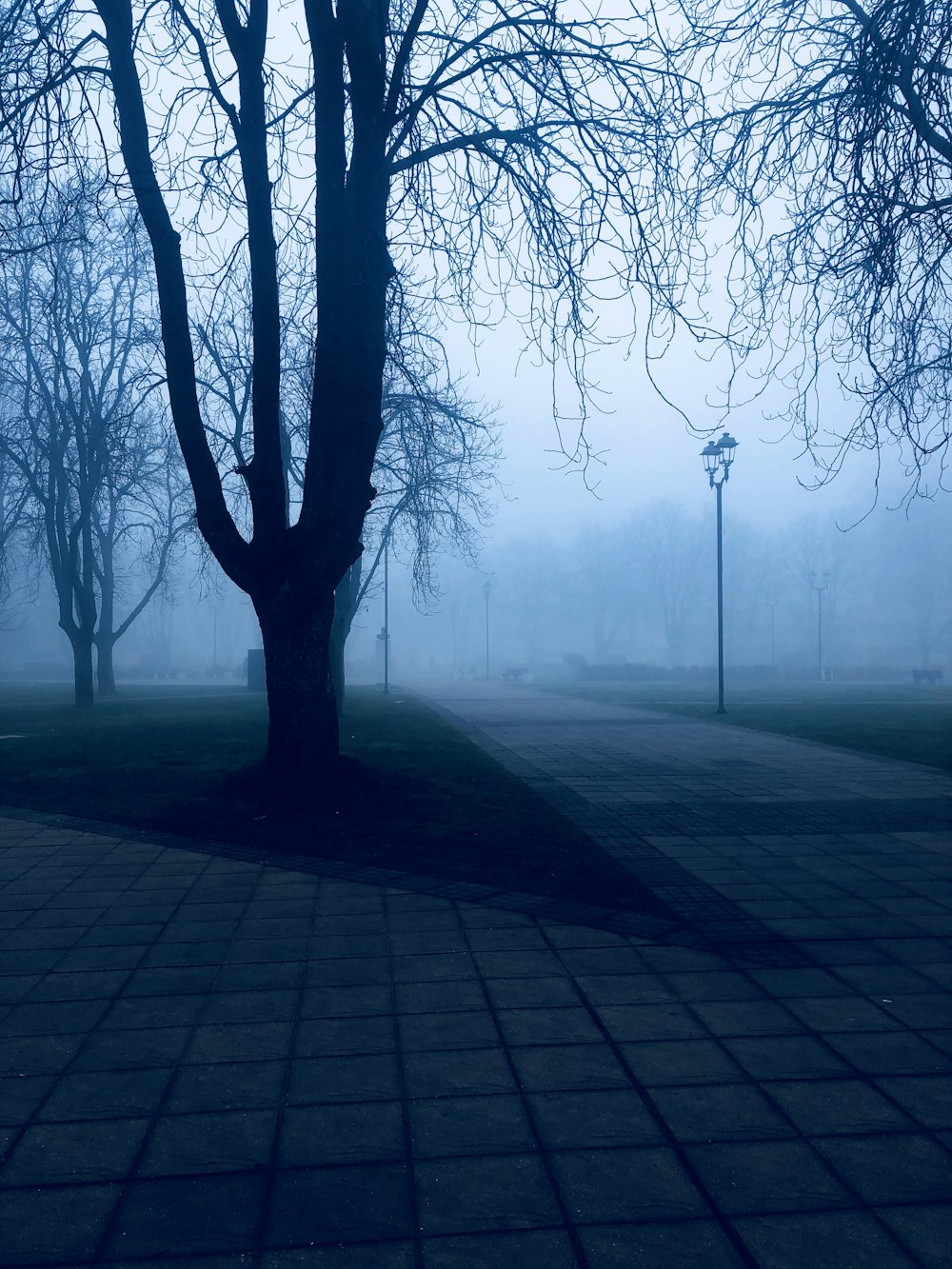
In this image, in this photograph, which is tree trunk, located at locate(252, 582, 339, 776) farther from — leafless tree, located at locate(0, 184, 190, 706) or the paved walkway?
leafless tree, located at locate(0, 184, 190, 706)

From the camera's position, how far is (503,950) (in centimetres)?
552

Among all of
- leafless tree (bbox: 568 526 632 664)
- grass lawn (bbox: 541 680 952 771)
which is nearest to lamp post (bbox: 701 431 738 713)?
grass lawn (bbox: 541 680 952 771)

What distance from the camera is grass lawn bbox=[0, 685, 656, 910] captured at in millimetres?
7555

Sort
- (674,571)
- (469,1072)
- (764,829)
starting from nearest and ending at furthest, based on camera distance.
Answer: (469,1072) → (764,829) → (674,571)

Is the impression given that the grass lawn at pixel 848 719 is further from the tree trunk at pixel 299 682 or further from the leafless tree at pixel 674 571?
Answer: the leafless tree at pixel 674 571

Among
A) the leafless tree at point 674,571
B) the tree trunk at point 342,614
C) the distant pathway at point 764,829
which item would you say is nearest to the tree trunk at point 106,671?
the tree trunk at point 342,614

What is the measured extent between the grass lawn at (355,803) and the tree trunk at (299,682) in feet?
0.88

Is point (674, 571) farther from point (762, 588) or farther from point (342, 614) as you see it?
point (342, 614)

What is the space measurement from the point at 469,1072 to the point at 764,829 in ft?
18.2

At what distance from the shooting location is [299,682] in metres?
10.3

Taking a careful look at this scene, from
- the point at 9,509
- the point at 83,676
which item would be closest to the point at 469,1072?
the point at 83,676

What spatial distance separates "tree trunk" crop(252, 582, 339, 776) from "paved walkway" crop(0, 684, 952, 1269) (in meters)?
2.71

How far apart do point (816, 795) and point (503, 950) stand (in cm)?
626

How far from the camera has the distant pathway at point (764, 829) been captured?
6.07 metres
